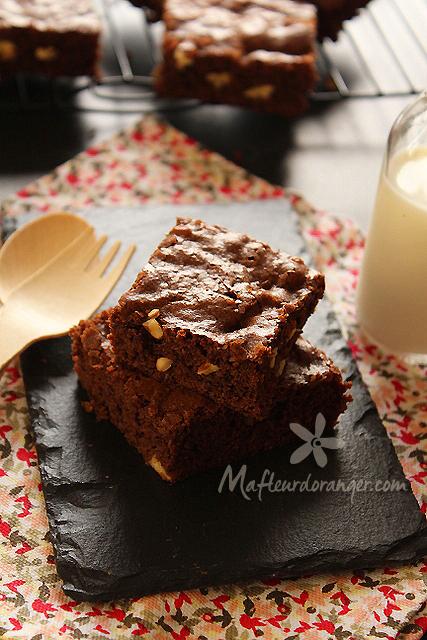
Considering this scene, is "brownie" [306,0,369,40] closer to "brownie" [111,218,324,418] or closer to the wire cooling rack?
the wire cooling rack

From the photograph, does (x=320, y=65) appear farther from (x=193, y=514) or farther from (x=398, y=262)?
(x=193, y=514)

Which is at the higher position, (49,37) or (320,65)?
(49,37)

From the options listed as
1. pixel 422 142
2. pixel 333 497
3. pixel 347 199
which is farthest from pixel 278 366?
pixel 347 199

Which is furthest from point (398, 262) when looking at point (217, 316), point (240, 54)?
point (240, 54)

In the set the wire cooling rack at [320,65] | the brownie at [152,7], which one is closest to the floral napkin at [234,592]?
the wire cooling rack at [320,65]

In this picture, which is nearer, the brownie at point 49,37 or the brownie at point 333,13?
the brownie at point 49,37
